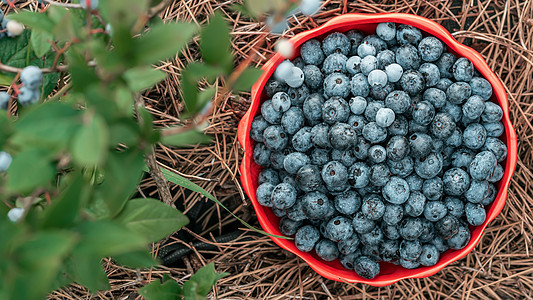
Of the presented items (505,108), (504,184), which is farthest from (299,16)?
(504,184)

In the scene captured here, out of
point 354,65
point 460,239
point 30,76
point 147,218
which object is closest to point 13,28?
point 30,76

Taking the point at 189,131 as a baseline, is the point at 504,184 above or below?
below

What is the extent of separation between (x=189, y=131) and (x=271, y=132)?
2.21ft

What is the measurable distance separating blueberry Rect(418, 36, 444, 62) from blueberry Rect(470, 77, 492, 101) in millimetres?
126

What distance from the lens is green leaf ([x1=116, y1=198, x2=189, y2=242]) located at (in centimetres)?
87

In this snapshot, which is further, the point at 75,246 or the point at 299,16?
the point at 299,16

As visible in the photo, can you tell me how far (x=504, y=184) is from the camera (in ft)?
4.48

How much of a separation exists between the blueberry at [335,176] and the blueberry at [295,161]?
7 centimetres

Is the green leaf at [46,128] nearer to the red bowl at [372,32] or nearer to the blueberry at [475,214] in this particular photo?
the red bowl at [372,32]

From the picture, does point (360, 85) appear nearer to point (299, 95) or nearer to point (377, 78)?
point (377, 78)

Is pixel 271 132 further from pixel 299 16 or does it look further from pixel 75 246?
pixel 75 246

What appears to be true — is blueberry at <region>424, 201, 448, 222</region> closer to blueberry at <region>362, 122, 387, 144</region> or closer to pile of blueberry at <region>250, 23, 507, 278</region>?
pile of blueberry at <region>250, 23, 507, 278</region>

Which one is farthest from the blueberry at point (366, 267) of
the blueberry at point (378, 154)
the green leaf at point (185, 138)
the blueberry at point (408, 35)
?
the green leaf at point (185, 138)

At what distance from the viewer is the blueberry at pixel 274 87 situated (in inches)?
55.9
